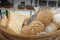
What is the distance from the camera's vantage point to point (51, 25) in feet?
1.52

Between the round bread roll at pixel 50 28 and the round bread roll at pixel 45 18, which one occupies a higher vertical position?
the round bread roll at pixel 45 18

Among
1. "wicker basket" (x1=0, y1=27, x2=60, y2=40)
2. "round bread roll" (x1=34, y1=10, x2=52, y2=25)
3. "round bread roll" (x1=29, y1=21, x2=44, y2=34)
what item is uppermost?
"round bread roll" (x1=34, y1=10, x2=52, y2=25)

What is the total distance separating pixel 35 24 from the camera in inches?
17.2

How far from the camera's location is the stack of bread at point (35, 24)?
427 mm

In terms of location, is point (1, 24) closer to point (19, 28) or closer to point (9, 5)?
point (19, 28)

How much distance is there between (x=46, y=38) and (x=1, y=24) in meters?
0.18

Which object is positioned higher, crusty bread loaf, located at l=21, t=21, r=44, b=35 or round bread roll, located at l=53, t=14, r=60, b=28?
round bread roll, located at l=53, t=14, r=60, b=28

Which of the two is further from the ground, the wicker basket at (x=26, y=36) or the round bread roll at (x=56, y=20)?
the round bread roll at (x=56, y=20)

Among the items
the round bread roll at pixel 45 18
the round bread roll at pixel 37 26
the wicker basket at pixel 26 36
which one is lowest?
the wicker basket at pixel 26 36

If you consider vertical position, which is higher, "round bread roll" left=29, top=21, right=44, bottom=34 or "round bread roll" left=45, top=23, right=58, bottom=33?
"round bread roll" left=29, top=21, right=44, bottom=34

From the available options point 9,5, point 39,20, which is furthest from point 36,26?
point 9,5

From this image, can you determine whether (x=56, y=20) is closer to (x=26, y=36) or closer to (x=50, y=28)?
(x=50, y=28)

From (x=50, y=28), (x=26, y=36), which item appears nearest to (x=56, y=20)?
(x=50, y=28)

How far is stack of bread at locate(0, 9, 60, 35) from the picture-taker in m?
0.43
